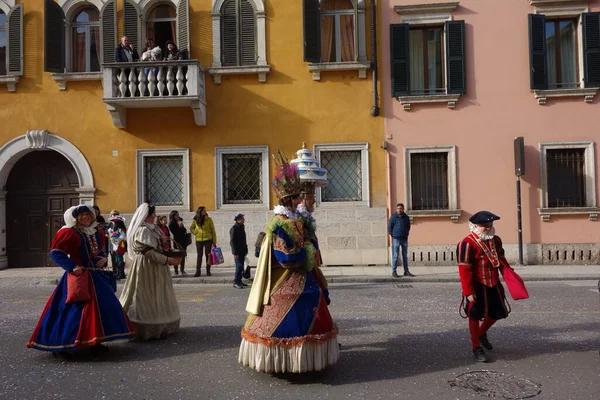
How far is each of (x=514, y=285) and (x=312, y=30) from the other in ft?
37.8

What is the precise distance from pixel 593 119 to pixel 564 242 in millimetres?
3480

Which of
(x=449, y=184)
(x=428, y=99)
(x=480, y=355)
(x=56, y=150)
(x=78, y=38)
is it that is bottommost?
(x=480, y=355)

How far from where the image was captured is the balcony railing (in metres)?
14.8

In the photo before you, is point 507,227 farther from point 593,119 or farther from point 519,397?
point 519,397

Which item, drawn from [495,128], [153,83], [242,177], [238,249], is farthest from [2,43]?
[495,128]

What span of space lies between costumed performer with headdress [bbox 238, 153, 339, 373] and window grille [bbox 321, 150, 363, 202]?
10.7 meters

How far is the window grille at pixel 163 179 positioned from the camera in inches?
631

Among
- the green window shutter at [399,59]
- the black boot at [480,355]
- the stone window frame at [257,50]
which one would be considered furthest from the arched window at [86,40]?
the black boot at [480,355]

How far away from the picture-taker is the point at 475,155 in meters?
15.4

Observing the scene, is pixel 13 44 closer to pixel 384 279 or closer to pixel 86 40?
pixel 86 40

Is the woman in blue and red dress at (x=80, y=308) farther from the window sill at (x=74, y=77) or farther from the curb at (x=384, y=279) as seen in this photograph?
the window sill at (x=74, y=77)

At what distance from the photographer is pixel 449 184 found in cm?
1547

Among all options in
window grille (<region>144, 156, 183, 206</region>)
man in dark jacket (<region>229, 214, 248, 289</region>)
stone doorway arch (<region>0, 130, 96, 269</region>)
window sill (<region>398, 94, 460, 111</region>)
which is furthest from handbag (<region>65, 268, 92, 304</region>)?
window sill (<region>398, 94, 460, 111</region>)

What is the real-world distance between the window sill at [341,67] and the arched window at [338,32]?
471mm
